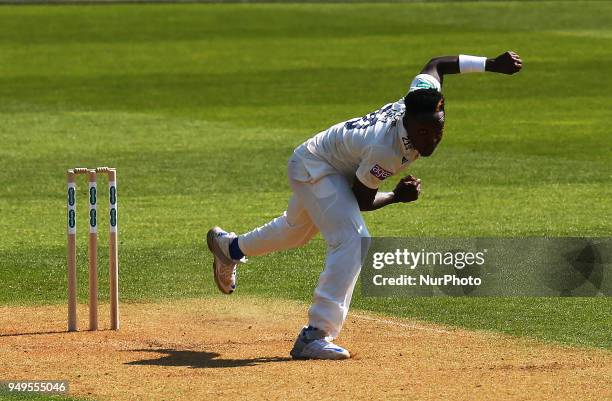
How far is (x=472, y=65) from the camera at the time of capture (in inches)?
354

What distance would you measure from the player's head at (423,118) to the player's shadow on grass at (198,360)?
62.4 inches

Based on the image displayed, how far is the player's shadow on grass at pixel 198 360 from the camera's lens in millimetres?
8672

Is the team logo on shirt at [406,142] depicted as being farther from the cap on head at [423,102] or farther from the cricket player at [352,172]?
the cap on head at [423,102]

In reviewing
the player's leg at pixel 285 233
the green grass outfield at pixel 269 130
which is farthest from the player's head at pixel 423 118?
the green grass outfield at pixel 269 130

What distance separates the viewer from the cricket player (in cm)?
845

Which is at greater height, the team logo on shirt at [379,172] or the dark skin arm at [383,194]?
the team logo on shirt at [379,172]

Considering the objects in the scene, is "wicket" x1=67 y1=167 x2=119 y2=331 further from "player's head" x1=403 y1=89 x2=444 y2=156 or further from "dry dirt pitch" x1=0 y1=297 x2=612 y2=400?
"player's head" x1=403 y1=89 x2=444 y2=156

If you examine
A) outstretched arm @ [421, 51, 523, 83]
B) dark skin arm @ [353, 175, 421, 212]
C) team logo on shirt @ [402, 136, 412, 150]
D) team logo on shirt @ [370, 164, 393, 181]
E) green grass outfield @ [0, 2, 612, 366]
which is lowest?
green grass outfield @ [0, 2, 612, 366]

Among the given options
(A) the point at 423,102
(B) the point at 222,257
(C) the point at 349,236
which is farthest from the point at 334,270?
(B) the point at 222,257

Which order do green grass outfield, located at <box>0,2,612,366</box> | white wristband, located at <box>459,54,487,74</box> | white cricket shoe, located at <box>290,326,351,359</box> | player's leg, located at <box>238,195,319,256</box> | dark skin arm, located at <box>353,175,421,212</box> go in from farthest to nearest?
green grass outfield, located at <box>0,2,612,366</box> < player's leg, located at <box>238,195,319,256</box> < white wristband, located at <box>459,54,487,74</box> < dark skin arm, located at <box>353,175,421,212</box> < white cricket shoe, located at <box>290,326,351,359</box>

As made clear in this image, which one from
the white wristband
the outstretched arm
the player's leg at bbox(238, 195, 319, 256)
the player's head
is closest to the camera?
the player's head

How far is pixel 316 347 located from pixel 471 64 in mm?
2025

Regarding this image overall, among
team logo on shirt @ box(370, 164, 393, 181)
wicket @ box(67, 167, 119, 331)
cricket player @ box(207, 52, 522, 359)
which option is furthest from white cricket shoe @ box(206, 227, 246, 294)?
team logo on shirt @ box(370, 164, 393, 181)

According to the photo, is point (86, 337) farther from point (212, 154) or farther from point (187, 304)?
point (212, 154)
